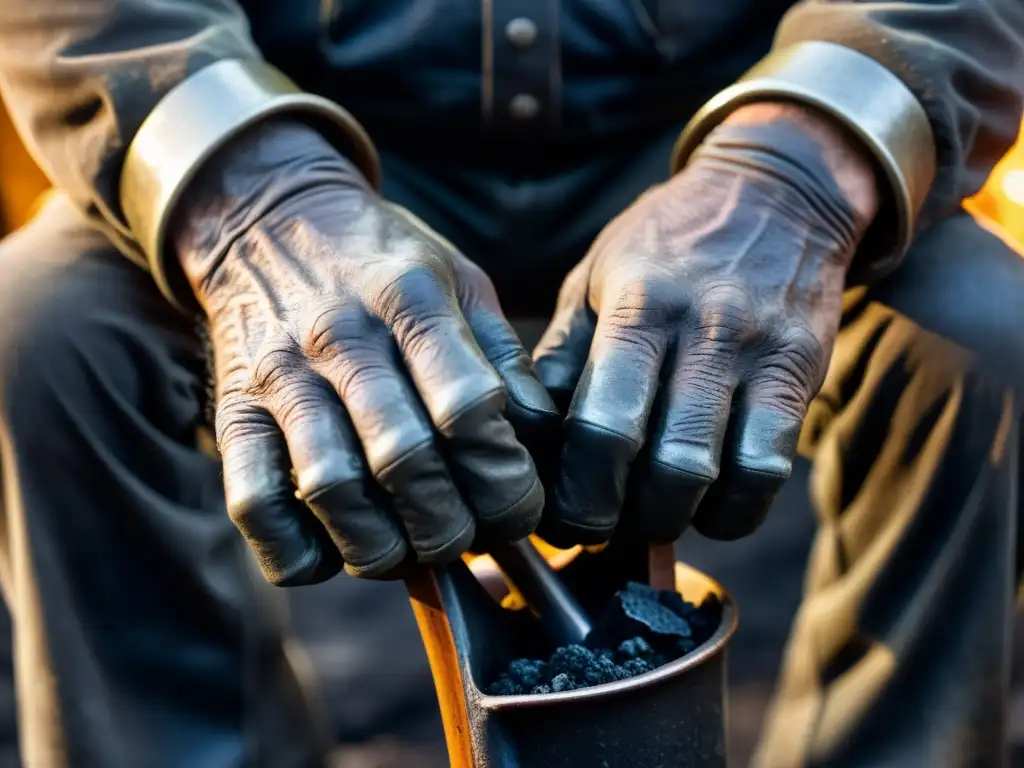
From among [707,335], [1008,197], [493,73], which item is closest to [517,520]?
[707,335]

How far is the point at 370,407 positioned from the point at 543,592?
186 millimetres

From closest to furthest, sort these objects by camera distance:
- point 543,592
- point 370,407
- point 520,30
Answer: point 370,407 < point 543,592 < point 520,30

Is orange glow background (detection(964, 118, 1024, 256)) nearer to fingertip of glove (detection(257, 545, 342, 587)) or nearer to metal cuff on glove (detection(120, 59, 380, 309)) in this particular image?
metal cuff on glove (detection(120, 59, 380, 309))

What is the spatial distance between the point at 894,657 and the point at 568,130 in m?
0.50

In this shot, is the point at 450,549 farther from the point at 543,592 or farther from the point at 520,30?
the point at 520,30

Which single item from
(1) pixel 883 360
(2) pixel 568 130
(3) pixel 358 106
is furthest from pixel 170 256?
(1) pixel 883 360

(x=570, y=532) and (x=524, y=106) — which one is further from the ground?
(x=524, y=106)

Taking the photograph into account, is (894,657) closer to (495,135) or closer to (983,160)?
(983,160)

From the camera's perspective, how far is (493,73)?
0.87 meters

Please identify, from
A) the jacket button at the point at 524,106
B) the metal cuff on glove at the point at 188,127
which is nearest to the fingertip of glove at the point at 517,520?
the metal cuff on glove at the point at 188,127

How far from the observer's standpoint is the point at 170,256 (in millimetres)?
727

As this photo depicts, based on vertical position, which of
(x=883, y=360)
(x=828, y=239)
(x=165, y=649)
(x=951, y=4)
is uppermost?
(x=951, y=4)

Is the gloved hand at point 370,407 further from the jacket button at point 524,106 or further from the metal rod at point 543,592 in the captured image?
the jacket button at point 524,106

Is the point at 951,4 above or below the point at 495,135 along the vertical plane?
above
